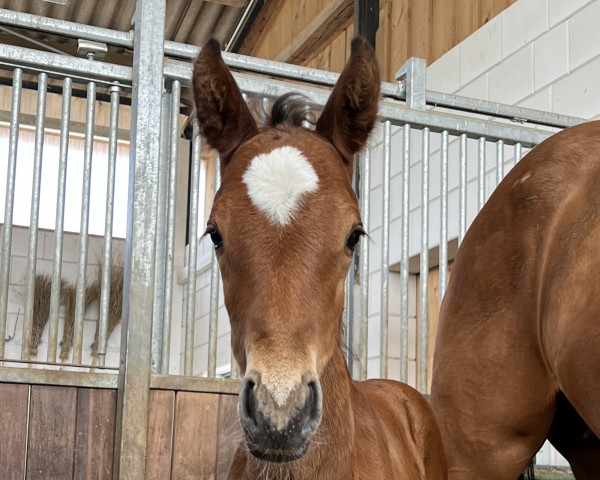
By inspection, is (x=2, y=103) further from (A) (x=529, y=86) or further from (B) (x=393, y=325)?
(A) (x=529, y=86)

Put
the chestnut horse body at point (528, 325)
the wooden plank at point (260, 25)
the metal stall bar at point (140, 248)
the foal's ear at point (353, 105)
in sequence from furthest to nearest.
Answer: the wooden plank at point (260, 25) < the metal stall bar at point (140, 248) < the chestnut horse body at point (528, 325) < the foal's ear at point (353, 105)

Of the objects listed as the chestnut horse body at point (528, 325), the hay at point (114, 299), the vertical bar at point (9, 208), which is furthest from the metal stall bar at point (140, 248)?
the hay at point (114, 299)

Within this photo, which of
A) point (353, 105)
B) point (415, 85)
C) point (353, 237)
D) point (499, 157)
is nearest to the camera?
point (353, 237)

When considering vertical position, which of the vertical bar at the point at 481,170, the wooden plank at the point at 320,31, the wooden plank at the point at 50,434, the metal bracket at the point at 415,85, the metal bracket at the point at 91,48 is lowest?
the wooden plank at the point at 50,434

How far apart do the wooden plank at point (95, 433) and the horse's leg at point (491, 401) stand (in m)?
1.06

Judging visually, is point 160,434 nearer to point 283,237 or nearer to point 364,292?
point 364,292

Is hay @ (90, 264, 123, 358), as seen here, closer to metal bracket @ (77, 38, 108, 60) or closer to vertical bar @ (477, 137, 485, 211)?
vertical bar @ (477, 137, 485, 211)

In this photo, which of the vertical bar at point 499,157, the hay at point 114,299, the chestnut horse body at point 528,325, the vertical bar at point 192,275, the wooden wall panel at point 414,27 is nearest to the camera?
the chestnut horse body at point 528,325

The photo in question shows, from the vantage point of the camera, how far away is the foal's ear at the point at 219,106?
2232 millimetres

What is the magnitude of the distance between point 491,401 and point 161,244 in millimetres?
1250

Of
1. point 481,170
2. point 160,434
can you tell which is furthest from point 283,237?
point 481,170

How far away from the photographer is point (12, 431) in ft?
9.12

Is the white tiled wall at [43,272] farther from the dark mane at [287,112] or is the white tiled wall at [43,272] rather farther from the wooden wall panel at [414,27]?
the dark mane at [287,112]

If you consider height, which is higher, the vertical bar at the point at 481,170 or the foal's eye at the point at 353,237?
the vertical bar at the point at 481,170
